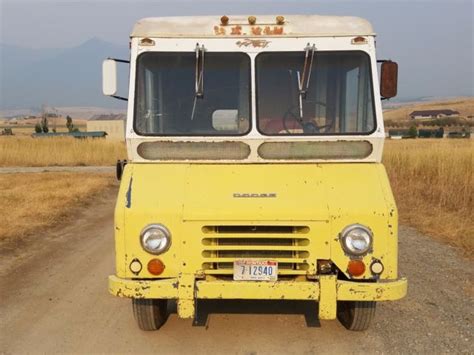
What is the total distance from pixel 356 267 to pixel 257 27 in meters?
2.30

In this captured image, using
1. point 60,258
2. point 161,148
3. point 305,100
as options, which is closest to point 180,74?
point 161,148

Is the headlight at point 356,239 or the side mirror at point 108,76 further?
the side mirror at point 108,76

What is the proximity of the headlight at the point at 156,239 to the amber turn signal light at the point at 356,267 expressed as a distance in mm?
1400

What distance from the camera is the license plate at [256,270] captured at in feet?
13.5

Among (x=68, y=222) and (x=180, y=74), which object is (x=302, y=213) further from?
(x=68, y=222)

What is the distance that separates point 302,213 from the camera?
4.12m

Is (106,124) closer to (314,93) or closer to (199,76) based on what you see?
(199,76)

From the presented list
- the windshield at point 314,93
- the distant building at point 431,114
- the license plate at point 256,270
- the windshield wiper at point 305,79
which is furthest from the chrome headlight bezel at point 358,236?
the distant building at point 431,114

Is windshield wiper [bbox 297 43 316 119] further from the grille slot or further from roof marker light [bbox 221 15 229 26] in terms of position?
the grille slot

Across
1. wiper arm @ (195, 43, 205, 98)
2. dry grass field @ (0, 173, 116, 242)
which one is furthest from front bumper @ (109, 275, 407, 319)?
dry grass field @ (0, 173, 116, 242)

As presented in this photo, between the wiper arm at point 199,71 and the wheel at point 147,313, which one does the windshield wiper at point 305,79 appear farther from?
the wheel at point 147,313

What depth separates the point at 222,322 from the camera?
4.94 m

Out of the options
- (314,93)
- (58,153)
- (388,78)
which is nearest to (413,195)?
(388,78)

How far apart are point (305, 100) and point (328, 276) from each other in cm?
167
